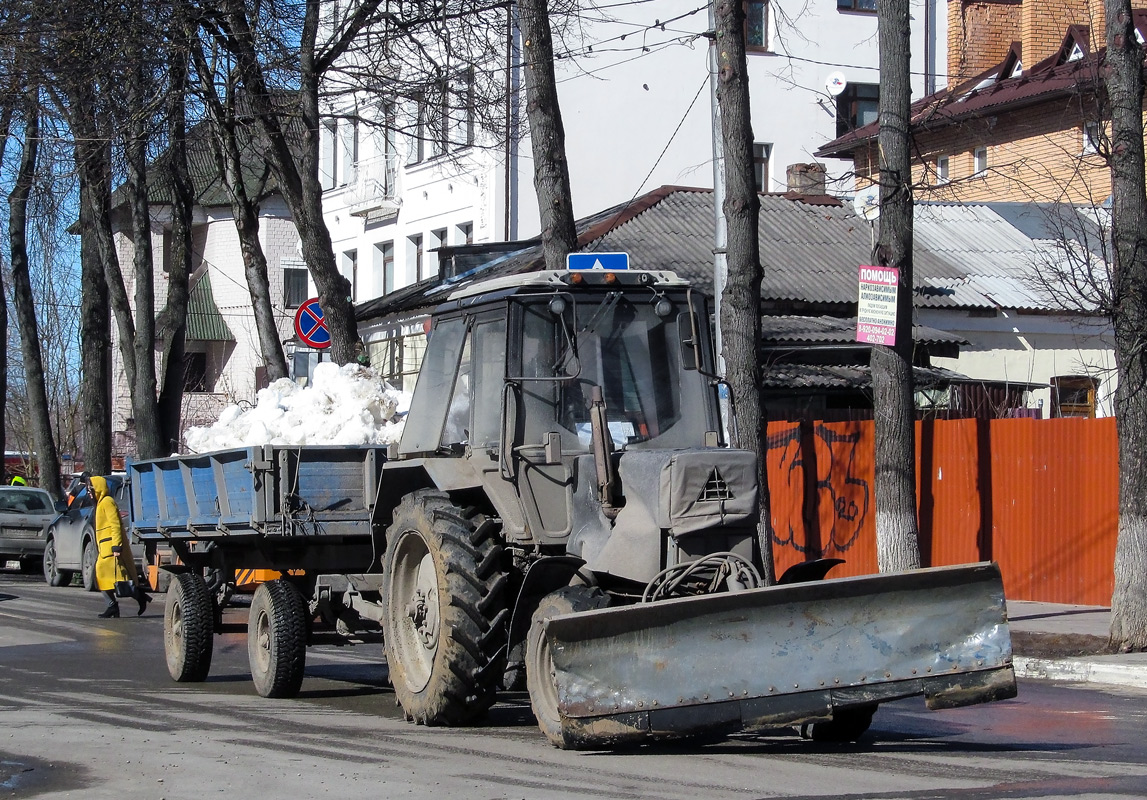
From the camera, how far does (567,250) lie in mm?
14852

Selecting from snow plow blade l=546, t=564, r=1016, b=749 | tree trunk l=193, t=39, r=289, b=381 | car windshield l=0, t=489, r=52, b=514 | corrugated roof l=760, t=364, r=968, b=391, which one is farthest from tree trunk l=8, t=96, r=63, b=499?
snow plow blade l=546, t=564, r=1016, b=749

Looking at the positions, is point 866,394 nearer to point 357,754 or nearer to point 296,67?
point 296,67

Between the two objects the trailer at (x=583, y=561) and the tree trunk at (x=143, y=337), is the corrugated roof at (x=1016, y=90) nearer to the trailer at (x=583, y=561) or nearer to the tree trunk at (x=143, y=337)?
the tree trunk at (x=143, y=337)

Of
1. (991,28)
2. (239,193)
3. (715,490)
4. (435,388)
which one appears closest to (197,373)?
(991,28)

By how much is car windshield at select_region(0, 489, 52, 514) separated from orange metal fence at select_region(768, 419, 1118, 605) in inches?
591

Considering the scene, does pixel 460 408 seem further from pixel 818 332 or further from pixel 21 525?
pixel 21 525

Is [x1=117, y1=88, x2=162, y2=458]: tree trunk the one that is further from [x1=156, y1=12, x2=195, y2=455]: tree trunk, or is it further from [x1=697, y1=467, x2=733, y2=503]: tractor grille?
[x1=697, y1=467, x2=733, y2=503]: tractor grille

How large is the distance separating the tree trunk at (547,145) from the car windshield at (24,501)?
16499 millimetres

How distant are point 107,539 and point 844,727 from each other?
12.4 meters

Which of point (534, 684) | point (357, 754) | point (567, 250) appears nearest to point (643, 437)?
point (534, 684)

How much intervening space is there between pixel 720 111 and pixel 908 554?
4.98m

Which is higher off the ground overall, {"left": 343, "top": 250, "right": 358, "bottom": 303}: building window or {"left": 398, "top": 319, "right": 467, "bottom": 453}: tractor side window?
{"left": 343, "top": 250, "right": 358, "bottom": 303}: building window

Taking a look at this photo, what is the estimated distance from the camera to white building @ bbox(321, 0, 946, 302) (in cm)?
3366

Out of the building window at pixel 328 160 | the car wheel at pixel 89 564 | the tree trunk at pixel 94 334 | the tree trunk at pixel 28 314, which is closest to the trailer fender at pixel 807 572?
the car wheel at pixel 89 564
